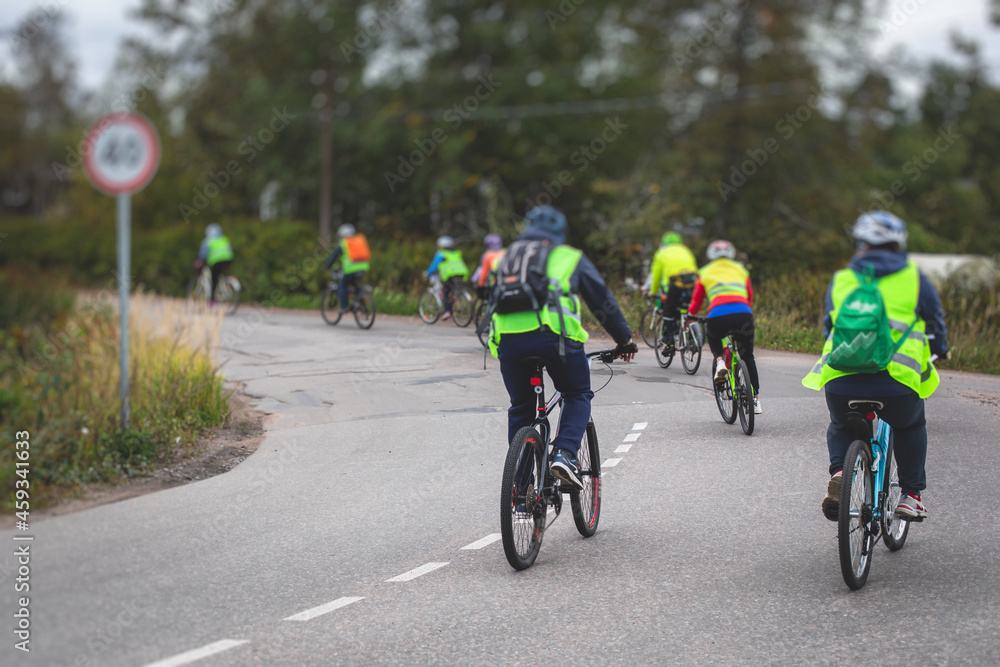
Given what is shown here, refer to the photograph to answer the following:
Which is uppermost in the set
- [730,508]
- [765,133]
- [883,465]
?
[765,133]

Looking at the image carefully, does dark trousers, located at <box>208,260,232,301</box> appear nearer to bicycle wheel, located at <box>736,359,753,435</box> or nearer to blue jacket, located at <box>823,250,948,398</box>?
bicycle wheel, located at <box>736,359,753,435</box>

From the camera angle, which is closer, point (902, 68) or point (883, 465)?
point (883, 465)

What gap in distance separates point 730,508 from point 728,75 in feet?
82.1

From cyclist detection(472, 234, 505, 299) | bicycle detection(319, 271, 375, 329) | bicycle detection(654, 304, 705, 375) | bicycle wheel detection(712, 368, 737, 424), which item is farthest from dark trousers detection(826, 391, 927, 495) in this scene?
bicycle detection(319, 271, 375, 329)

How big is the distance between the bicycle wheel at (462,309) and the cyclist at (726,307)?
813 centimetres

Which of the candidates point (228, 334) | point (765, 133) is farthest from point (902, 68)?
point (228, 334)

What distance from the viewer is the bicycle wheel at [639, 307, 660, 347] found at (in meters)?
13.9

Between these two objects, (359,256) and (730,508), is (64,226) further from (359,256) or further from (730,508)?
(730,508)

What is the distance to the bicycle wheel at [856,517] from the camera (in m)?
5.11

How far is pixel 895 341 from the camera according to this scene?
538cm

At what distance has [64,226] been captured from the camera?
37.6 meters

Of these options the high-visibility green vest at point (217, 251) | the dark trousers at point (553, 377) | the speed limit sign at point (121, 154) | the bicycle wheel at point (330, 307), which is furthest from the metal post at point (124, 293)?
the high-visibility green vest at point (217, 251)

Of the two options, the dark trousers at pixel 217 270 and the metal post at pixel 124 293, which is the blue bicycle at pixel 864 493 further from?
the dark trousers at pixel 217 270

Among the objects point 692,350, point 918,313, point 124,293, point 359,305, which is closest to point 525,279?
point 918,313
